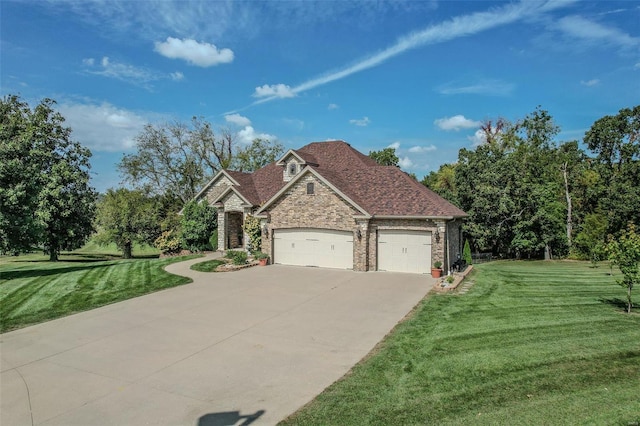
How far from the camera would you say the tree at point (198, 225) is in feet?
94.6

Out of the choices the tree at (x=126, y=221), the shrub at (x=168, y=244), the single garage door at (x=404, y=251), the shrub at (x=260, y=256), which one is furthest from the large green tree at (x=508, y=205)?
the tree at (x=126, y=221)

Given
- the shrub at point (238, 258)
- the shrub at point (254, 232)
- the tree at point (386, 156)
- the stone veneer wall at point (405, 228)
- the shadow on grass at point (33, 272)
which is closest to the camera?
the stone veneer wall at point (405, 228)

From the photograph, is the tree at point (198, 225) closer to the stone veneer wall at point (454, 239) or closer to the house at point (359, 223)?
the house at point (359, 223)

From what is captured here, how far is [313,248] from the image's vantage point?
70.7ft

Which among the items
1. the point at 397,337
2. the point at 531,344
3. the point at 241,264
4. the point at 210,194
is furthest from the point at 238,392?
the point at 210,194

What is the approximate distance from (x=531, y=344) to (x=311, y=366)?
5.14m

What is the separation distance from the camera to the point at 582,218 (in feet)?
120

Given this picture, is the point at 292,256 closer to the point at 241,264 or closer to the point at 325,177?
the point at 241,264

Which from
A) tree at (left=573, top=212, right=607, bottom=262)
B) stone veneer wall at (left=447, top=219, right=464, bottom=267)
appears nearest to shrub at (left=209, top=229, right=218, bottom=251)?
stone veneer wall at (left=447, top=219, right=464, bottom=267)

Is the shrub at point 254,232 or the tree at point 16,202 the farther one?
the shrub at point 254,232

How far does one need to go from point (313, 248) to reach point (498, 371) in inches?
566

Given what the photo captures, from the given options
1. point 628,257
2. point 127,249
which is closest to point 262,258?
point 628,257

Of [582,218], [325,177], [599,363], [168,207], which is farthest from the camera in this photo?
[168,207]

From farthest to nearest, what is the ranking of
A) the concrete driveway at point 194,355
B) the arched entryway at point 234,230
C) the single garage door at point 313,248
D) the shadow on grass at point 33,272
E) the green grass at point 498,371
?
the arched entryway at point 234,230 < the single garage door at point 313,248 < the shadow on grass at point 33,272 < the concrete driveway at point 194,355 < the green grass at point 498,371
